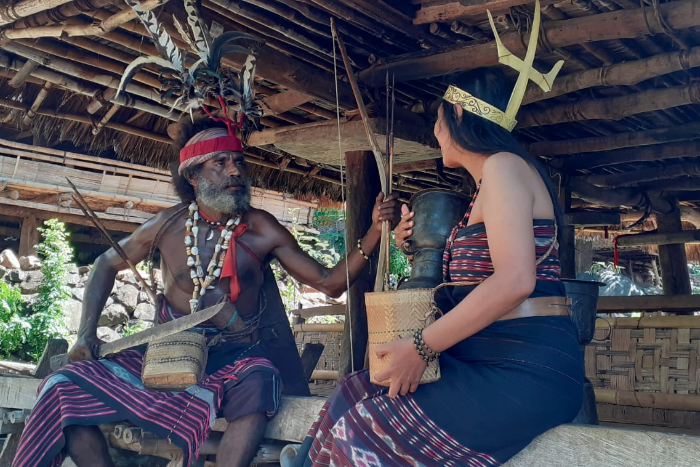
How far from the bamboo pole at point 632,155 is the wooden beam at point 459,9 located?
252 centimetres

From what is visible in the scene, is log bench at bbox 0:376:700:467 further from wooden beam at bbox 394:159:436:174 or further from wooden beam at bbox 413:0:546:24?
wooden beam at bbox 394:159:436:174

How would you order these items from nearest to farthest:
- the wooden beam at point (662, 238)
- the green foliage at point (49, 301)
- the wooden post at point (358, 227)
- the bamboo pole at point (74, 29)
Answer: the bamboo pole at point (74, 29) → the wooden post at point (358, 227) → the wooden beam at point (662, 238) → the green foliage at point (49, 301)

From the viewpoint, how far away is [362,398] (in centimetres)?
229

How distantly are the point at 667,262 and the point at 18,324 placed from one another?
776cm

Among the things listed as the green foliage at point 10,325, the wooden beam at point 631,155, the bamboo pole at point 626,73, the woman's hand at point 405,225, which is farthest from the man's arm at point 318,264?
the green foliage at point 10,325

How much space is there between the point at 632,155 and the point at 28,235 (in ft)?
27.8

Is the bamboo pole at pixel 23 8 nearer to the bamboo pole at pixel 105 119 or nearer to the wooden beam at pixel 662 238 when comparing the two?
the bamboo pole at pixel 105 119

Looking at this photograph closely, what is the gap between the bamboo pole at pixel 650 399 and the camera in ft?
14.1

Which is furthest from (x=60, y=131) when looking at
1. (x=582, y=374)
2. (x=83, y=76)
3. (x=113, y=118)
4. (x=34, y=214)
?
(x=34, y=214)

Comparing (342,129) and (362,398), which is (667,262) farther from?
(362,398)

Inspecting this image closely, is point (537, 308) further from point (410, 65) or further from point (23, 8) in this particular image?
point (23, 8)

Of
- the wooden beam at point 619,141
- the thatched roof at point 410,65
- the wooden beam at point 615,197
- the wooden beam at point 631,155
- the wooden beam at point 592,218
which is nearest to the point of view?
the thatched roof at point 410,65

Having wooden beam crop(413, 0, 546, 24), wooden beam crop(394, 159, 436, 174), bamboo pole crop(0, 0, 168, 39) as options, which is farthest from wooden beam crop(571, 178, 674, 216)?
bamboo pole crop(0, 0, 168, 39)

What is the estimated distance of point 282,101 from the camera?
447 cm
